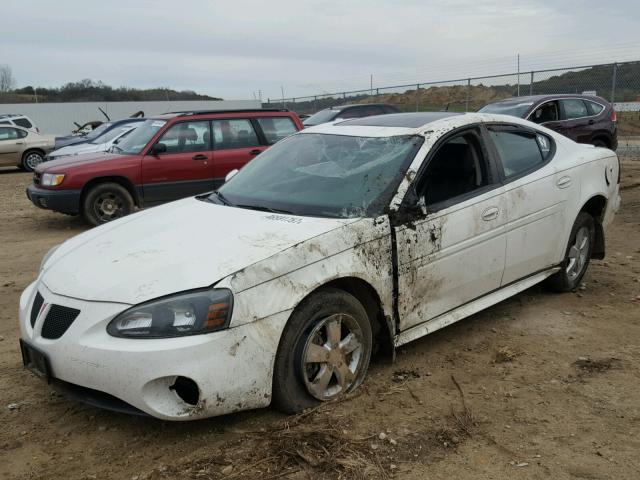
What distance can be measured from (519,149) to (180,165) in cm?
594

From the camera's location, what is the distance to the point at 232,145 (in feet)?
32.3

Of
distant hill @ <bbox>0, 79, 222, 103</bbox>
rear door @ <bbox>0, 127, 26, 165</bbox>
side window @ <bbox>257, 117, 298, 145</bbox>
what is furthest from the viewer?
distant hill @ <bbox>0, 79, 222, 103</bbox>

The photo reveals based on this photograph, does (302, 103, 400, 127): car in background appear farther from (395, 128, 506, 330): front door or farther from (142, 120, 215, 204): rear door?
(395, 128, 506, 330): front door

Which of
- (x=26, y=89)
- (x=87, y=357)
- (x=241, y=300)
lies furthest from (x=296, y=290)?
(x=26, y=89)

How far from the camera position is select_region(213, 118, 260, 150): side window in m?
9.77

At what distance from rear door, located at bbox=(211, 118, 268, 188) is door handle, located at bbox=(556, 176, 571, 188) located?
5.67 m

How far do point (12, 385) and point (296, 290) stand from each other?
2041 mm

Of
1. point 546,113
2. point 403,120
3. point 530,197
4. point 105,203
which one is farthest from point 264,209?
point 546,113

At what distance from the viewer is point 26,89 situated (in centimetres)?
5812

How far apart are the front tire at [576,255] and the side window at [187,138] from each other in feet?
19.8

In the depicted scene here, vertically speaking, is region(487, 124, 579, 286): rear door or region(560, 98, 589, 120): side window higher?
region(560, 98, 589, 120): side window

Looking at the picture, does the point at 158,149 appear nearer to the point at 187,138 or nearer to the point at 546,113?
the point at 187,138

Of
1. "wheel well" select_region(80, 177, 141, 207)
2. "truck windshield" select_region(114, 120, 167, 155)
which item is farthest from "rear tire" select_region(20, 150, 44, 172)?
"wheel well" select_region(80, 177, 141, 207)

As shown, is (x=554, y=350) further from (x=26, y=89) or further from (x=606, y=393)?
(x=26, y=89)
